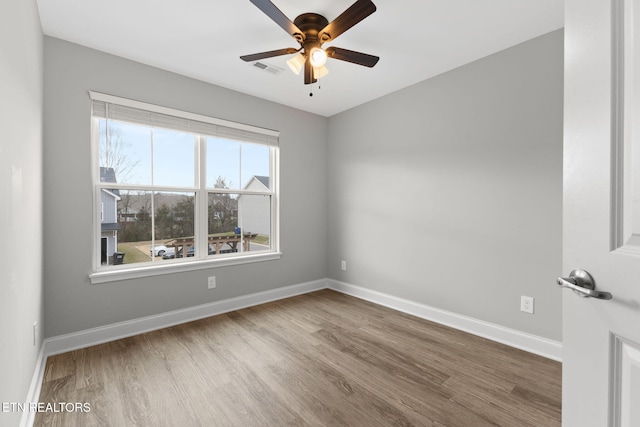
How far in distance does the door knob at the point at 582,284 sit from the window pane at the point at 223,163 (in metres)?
3.12

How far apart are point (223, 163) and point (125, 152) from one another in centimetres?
95

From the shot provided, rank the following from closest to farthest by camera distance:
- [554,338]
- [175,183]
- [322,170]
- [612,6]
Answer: [612,6]
[554,338]
[175,183]
[322,170]

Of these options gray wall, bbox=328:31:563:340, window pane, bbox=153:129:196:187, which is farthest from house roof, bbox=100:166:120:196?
gray wall, bbox=328:31:563:340

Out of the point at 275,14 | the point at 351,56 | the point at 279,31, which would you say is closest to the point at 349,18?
the point at 351,56

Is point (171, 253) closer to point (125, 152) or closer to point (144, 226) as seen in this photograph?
point (144, 226)

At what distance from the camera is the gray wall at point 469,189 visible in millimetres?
2207

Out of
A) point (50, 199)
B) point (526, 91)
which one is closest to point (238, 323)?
point (50, 199)

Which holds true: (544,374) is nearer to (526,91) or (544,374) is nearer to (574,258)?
(574,258)

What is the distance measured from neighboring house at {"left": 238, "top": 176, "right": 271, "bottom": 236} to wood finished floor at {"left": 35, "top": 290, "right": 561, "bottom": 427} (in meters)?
1.24

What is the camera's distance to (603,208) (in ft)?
2.21

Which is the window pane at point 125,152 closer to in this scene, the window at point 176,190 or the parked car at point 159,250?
the window at point 176,190

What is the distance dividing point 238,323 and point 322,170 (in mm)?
2361

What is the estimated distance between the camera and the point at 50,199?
2219 millimetres
